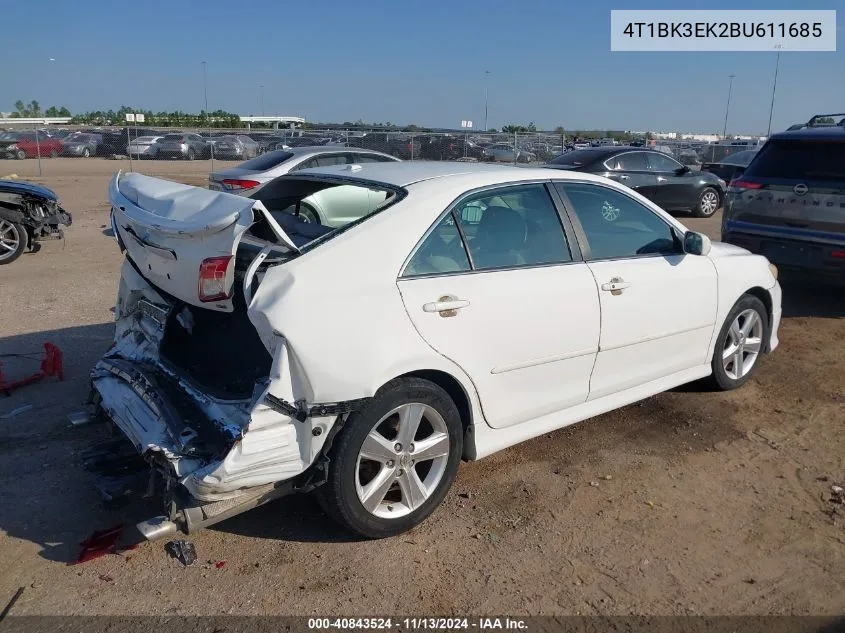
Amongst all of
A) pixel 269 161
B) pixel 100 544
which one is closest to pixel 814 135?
pixel 100 544

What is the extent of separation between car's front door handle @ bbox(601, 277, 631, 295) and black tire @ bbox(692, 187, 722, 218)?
1256cm

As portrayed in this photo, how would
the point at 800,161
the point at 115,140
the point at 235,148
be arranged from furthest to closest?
the point at 115,140
the point at 235,148
the point at 800,161

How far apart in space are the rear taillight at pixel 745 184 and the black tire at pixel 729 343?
258 centimetres

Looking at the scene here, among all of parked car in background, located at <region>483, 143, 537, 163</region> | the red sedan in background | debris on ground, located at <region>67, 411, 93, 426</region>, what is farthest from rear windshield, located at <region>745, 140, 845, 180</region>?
the red sedan in background

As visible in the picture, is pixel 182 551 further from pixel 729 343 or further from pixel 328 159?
pixel 328 159

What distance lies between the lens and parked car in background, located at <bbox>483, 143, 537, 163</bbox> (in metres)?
29.3

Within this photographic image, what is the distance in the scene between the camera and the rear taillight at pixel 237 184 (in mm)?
10985

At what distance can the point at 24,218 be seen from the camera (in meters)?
9.49

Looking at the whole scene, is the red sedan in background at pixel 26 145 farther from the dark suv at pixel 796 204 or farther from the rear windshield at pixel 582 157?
the dark suv at pixel 796 204

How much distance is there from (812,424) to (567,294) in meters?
2.24

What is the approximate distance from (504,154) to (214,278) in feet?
90.0

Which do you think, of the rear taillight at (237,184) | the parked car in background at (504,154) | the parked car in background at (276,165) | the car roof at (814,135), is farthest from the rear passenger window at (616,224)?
the parked car in background at (504,154)

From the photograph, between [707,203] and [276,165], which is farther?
[707,203]

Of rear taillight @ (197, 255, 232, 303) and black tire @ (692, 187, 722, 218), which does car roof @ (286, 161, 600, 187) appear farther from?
black tire @ (692, 187, 722, 218)
